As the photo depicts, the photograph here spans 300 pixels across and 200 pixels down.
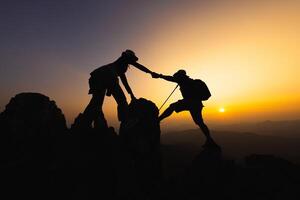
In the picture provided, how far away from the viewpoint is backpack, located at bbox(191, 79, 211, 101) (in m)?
12.9

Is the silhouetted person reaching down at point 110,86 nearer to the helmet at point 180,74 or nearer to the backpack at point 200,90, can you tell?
the helmet at point 180,74

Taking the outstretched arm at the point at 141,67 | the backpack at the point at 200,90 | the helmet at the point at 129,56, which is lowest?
A: the backpack at the point at 200,90

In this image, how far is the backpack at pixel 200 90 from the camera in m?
12.9

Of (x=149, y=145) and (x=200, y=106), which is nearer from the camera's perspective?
(x=149, y=145)

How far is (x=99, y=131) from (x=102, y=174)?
93.6 inches

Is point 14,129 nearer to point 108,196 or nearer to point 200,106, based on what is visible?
point 108,196

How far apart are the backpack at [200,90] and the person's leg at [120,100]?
3772mm

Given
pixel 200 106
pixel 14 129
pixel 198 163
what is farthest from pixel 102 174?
pixel 14 129

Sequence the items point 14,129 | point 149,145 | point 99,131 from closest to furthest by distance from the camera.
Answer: point 149,145
point 99,131
point 14,129

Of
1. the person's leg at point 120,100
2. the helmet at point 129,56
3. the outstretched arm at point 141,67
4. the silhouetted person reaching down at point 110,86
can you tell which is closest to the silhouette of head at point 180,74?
the outstretched arm at point 141,67

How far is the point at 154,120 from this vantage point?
40.8 feet

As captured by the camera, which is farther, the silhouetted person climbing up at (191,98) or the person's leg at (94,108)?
the silhouetted person climbing up at (191,98)

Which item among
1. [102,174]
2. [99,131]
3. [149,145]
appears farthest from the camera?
[99,131]

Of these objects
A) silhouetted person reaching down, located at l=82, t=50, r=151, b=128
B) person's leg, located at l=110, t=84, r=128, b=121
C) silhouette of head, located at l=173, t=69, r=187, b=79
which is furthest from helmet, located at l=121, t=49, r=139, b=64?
silhouette of head, located at l=173, t=69, r=187, b=79
